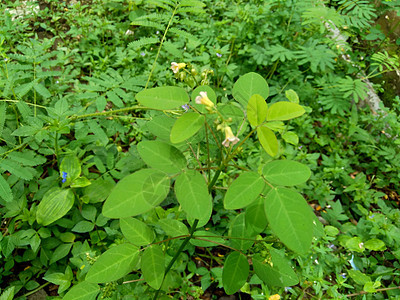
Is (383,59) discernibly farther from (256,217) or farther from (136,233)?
(136,233)

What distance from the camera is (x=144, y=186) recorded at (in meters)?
0.82

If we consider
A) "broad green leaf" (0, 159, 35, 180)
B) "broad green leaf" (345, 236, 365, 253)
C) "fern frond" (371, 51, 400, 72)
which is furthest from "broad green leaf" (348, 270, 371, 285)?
"broad green leaf" (0, 159, 35, 180)

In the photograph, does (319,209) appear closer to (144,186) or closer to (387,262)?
(387,262)

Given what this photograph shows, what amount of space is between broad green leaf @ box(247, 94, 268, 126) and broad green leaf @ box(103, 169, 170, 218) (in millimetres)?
316

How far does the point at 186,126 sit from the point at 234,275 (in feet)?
2.01

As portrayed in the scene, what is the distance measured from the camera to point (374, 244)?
2.01 metres

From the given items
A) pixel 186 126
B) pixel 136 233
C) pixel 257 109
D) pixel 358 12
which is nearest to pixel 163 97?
pixel 186 126

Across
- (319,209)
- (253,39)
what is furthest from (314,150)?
(253,39)

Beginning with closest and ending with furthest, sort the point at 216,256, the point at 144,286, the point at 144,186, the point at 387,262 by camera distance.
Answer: the point at 144,186, the point at 144,286, the point at 216,256, the point at 387,262

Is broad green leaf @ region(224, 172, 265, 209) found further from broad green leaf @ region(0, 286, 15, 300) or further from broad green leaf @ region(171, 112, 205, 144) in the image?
broad green leaf @ region(0, 286, 15, 300)

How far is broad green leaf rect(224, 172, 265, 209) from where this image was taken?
802 mm

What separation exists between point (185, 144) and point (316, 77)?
99.3 inches

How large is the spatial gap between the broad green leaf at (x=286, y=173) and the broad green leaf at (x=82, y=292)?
3.14ft

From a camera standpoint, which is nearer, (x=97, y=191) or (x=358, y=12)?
(x=97, y=191)
